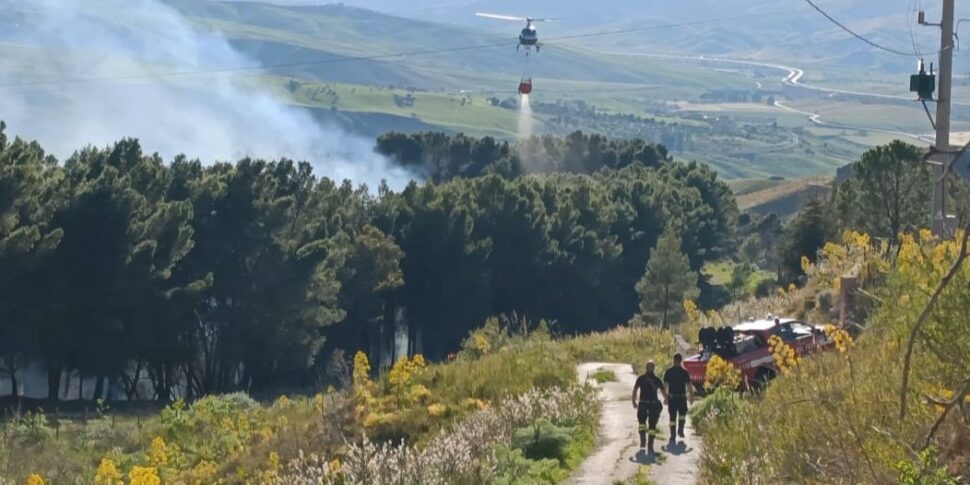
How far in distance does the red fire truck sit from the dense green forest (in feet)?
83.3

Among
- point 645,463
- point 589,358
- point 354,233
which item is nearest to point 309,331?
point 354,233

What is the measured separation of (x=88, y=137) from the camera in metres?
194

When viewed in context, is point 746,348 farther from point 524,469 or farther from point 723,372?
point 524,469

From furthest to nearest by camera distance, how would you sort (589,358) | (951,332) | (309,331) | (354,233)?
(354,233) → (309,331) → (589,358) → (951,332)

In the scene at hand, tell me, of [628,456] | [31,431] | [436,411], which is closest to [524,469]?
[628,456]

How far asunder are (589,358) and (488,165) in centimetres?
7714

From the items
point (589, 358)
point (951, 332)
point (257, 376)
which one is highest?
point (951, 332)

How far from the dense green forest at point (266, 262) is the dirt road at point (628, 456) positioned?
26651 mm

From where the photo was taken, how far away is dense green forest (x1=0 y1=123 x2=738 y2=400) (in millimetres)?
45969

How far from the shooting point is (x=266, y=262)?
175 ft

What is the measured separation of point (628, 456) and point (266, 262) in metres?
Answer: 37.6

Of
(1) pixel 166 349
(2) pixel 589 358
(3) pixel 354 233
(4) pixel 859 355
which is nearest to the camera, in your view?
(4) pixel 859 355

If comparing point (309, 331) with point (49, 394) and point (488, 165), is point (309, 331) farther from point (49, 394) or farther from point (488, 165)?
point (488, 165)

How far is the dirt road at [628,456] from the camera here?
51.1 feet
